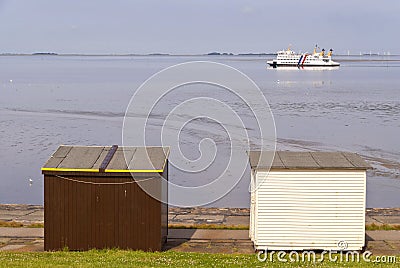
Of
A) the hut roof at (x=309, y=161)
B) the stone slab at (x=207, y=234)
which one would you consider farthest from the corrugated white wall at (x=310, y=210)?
the stone slab at (x=207, y=234)

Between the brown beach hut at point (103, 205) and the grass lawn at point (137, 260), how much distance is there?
13.1 inches

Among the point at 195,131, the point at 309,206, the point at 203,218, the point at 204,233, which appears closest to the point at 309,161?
the point at 309,206

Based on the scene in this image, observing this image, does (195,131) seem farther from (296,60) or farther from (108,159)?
(296,60)

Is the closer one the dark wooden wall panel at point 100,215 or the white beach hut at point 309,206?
the dark wooden wall panel at point 100,215

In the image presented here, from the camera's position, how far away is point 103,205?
1305 centimetres

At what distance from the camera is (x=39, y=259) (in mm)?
11414

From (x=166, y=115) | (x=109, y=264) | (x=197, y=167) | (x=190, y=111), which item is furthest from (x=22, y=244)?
(x=190, y=111)

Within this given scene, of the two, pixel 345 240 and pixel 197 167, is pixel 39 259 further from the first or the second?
pixel 197 167

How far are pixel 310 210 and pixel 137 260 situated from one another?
360 centimetres

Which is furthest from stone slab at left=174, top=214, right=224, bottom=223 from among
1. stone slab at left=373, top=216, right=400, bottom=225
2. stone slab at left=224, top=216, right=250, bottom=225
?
stone slab at left=373, top=216, right=400, bottom=225

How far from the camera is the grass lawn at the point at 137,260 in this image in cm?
1098

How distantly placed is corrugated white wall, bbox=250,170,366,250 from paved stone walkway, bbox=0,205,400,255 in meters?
0.63

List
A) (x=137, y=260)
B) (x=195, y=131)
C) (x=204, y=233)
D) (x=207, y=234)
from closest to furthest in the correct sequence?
1. (x=137, y=260)
2. (x=207, y=234)
3. (x=204, y=233)
4. (x=195, y=131)

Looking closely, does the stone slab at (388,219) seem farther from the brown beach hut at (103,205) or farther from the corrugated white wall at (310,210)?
the brown beach hut at (103,205)
